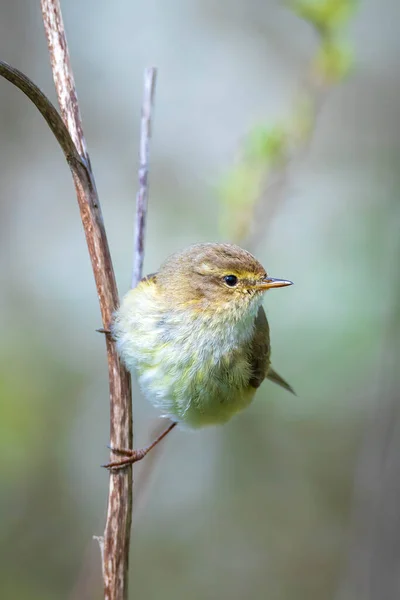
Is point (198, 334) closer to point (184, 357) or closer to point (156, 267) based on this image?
point (184, 357)

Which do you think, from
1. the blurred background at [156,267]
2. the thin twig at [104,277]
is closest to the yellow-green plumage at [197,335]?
the thin twig at [104,277]

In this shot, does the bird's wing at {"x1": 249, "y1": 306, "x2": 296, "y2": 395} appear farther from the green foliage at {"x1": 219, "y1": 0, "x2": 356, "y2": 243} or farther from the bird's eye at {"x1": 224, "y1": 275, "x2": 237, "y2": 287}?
the green foliage at {"x1": 219, "y1": 0, "x2": 356, "y2": 243}

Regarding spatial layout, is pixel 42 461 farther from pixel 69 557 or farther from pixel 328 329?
pixel 328 329

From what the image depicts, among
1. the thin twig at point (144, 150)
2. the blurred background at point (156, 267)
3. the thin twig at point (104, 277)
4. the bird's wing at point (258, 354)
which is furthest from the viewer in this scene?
the blurred background at point (156, 267)

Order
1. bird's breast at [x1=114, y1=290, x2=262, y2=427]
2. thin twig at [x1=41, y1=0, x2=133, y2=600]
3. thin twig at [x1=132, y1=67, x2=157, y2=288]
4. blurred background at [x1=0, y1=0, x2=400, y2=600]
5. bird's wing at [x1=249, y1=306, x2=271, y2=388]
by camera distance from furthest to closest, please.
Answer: blurred background at [x1=0, y1=0, x2=400, y2=600]
bird's wing at [x1=249, y1=306, x2=271, y2=388]
bird's breast at [x1=114, y1=290, x2=262, y2=427]
thin twig at [x1=132, y1=67, x2=157, y2=288]
thin twig at [x1=41, y1=0, x2=133, y2=600]

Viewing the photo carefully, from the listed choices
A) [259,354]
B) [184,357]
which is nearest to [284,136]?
[259,354]

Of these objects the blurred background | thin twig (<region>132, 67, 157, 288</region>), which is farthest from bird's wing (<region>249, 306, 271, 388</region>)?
the blurred background

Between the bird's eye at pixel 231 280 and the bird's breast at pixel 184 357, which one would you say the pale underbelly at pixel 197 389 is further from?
the bird's eye at pixel 231 280
